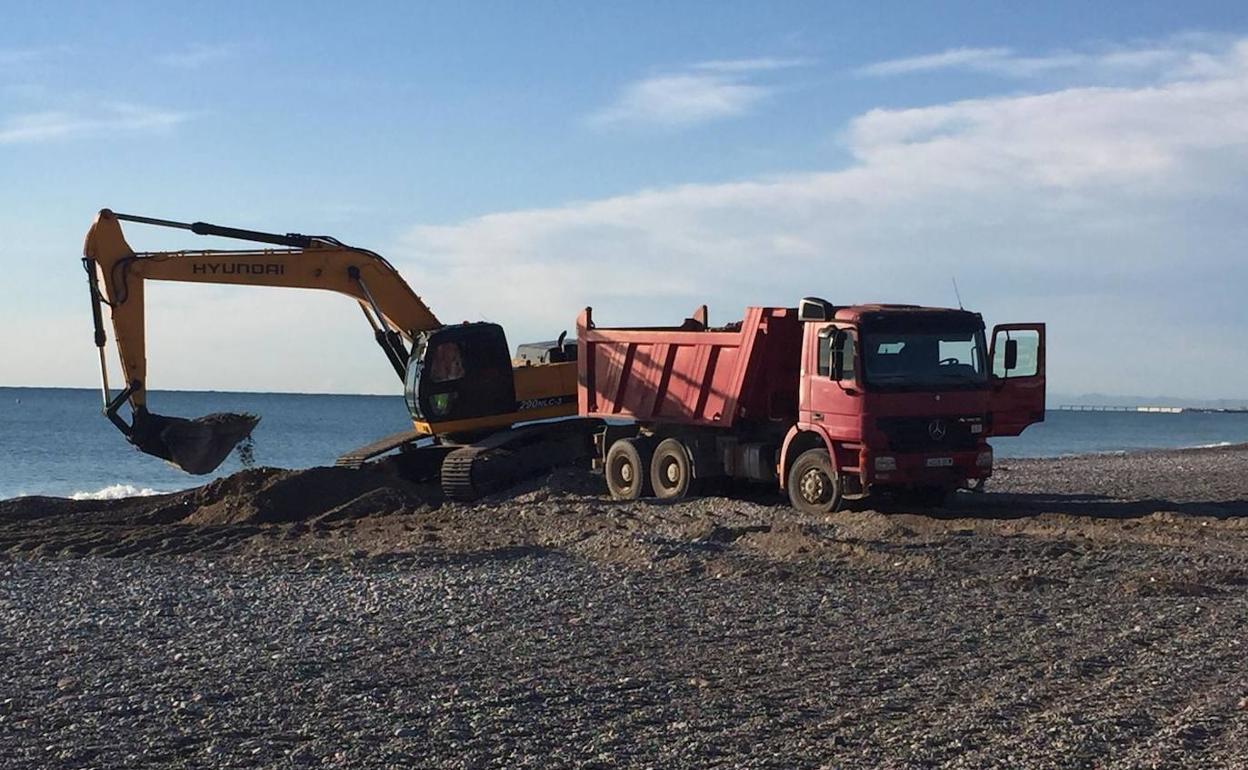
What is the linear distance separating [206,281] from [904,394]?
10.6 m

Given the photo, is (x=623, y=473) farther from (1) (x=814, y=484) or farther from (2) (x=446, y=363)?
(1) (x=814, y=484)

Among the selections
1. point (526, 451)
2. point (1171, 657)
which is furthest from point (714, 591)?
point (526, 451)

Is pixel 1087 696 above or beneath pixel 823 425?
beneath

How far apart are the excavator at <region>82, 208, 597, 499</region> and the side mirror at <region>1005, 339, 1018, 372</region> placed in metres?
7.39

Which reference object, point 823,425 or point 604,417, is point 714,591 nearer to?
point 823,425

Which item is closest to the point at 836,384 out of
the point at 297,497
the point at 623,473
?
the point at 623,473

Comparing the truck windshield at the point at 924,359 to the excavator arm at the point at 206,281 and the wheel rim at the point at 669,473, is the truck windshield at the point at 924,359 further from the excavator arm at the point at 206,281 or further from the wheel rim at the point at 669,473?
the excavator arm at the point at 206,281

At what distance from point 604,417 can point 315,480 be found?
4506 mm

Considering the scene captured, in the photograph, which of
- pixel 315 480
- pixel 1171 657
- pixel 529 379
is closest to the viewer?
pixel 1171 657

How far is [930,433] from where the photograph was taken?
61.7 feet

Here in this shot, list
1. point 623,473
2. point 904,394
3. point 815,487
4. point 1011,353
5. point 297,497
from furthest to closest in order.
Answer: point 623,473, point 297,497, point 815,487, point 1011,353, point 904,394

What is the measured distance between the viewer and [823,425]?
62.3 ft

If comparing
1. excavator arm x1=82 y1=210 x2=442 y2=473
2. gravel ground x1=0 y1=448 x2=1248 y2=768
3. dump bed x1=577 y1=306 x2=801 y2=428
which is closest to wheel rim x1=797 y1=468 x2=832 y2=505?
gravel ground x1=0 y1=448 x2=1248 y2=768

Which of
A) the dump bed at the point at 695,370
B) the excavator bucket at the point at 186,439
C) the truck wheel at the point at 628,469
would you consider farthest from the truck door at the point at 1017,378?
the excavator bucket at the point at 186,439
